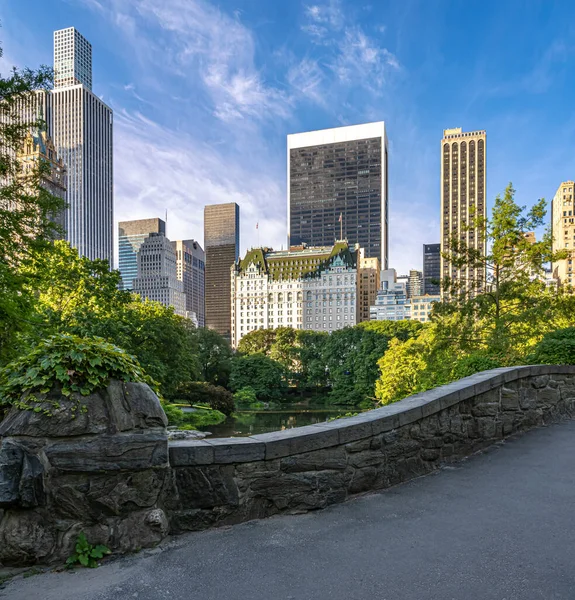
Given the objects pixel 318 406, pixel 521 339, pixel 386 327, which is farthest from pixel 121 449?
pixel 386 327

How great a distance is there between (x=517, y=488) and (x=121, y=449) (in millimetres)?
3704

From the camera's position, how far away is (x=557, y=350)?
9.01 metres

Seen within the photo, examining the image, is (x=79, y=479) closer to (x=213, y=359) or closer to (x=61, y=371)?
(x=61, y=371)

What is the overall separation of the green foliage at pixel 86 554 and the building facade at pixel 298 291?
140524 millimetres

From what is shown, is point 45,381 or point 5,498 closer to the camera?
point 5,498

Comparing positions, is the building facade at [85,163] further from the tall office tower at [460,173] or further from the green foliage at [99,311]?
the green foliage at [99,311]

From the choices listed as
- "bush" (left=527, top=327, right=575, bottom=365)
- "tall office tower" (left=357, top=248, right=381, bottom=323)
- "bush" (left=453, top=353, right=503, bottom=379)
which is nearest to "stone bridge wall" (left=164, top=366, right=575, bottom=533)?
"bush" (left=453, top=353, right=503, bottom=379)

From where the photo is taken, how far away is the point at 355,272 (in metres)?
144

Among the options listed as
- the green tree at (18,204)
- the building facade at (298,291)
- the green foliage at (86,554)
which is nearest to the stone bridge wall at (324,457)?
the green foliage at (86,554)

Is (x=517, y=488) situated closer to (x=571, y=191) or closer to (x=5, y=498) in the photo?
(x=5, y=498)

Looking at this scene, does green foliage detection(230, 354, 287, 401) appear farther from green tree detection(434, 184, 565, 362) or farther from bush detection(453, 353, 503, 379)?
bush detection(453, 353, 503, 379)

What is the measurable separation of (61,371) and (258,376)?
2358 inches

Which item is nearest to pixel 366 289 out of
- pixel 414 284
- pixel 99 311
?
pixel 414 284

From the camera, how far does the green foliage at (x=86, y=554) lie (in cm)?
320
